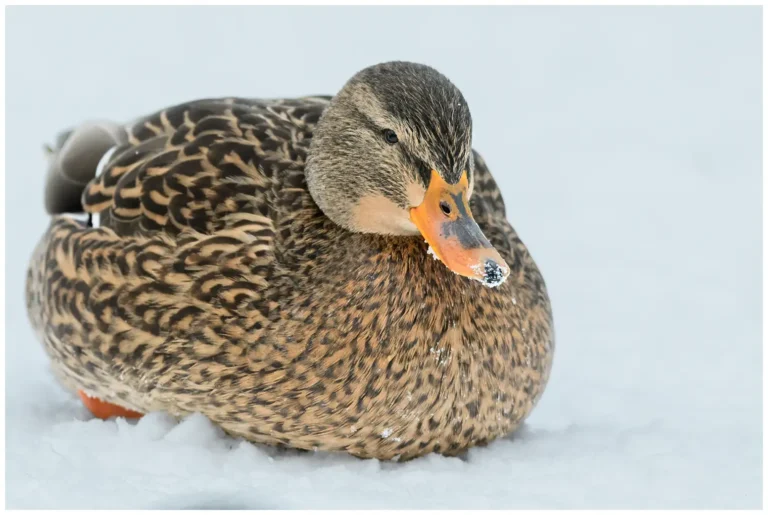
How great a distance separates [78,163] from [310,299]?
143cm

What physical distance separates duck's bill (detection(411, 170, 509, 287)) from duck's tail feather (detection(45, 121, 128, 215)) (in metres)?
1.67

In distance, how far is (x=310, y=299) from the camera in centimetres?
445

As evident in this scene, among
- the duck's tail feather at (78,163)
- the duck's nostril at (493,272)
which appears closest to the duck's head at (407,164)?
the duck's nostril at (493,272)

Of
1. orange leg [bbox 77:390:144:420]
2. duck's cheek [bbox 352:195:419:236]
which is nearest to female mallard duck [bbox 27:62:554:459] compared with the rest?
duck's cheek [bbox 352:195:419:236]

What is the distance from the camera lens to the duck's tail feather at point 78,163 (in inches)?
204

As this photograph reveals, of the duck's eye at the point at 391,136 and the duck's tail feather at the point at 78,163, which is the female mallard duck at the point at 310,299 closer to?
the duck's eye at the point at 391,136

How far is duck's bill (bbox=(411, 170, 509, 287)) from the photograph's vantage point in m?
3.99

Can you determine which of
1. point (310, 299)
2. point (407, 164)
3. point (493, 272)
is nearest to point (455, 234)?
point (493, 272)

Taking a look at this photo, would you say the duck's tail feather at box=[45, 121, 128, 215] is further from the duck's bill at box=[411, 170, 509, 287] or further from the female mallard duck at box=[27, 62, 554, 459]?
the duck's bill at box=[411, 170, 509, 287]

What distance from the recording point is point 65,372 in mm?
5066

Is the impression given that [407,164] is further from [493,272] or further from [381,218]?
[493,272]

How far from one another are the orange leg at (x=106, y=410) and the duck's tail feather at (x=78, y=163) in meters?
0.81

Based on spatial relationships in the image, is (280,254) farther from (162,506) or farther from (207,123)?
(162,506)

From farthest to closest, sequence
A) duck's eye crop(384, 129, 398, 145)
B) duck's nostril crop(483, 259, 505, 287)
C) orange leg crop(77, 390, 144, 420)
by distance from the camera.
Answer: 1. orange leg crop(77, 390, 144, 420)
2. duck's eye crop(384, 129, 398, 145)
3. duck's nostril crop(483, 259, 505, 287)
